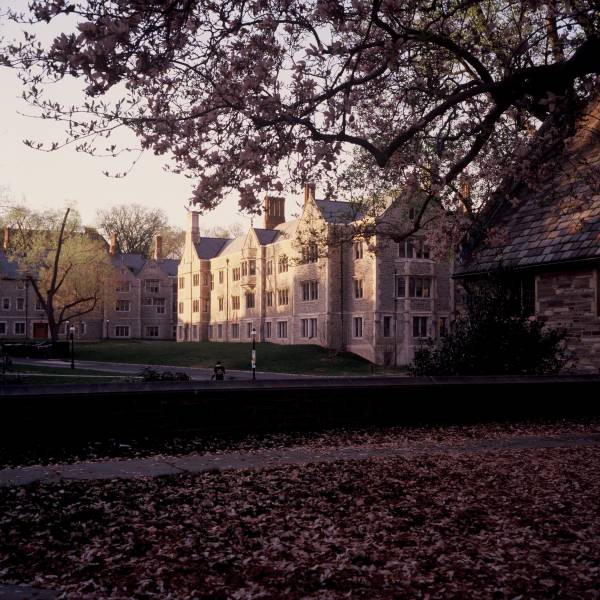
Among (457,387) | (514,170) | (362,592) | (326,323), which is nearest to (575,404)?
(457,387)

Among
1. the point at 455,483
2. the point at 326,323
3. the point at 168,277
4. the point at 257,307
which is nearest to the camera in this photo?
the point at 455,483

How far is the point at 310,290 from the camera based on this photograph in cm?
5891

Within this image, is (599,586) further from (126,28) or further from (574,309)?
(574,309)

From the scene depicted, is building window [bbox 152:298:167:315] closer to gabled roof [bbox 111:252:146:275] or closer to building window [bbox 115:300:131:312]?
building window [bbox 115:300:131:312]

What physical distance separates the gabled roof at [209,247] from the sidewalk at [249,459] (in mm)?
73706

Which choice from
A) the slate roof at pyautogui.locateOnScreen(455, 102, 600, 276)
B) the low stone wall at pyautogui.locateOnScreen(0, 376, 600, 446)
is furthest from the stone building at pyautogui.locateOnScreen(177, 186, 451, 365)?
the low stone wall at pyautogui.locateOnScreen(0, 376, 600, 446)

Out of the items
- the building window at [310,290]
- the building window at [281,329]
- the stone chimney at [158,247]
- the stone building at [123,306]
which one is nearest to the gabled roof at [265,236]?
the building window at [281,329]

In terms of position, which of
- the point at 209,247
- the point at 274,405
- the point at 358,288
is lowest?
the point at 274,405

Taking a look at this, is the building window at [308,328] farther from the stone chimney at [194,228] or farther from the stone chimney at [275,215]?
the stone chimney at [194,228]

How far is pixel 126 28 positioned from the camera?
8.34 metres

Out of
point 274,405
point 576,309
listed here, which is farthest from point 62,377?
point 274,405

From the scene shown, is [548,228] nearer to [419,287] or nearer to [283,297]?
[419,287]

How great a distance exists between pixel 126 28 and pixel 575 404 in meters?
11.9

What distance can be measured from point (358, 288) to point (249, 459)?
44464mm
